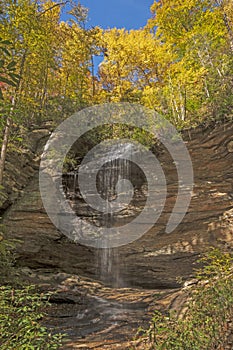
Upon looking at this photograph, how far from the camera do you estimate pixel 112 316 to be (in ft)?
19.4

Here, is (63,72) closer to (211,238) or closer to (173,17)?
(173,17)

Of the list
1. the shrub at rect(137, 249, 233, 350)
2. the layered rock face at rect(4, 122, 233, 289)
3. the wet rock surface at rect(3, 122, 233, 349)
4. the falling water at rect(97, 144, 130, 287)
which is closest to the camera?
the shrub at rect(137, 249, 233, 350)

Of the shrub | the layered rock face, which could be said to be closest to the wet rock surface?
the layered rock face

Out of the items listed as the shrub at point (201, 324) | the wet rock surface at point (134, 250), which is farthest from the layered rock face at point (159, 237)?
the shrub at point (201, 324)

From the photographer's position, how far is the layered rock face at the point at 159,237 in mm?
8055

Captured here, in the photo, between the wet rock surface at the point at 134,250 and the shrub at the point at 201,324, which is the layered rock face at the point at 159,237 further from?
the shrub at the point at 201,324

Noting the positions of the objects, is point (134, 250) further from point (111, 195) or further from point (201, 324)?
point (201, 324)

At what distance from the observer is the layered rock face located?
26.4 feet

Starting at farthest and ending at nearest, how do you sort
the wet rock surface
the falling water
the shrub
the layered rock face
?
the falling water, the layered rock face, the wet rock surface, the shrub

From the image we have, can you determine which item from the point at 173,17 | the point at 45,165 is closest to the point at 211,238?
the point at 45,165

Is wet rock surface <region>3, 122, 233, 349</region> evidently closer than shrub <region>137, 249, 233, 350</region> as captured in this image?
No

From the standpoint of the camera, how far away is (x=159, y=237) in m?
8.88

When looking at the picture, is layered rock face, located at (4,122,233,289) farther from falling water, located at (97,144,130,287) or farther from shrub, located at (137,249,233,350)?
shrub, located at (137,249,233,350)

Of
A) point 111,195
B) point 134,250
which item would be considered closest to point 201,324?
point 134,250
